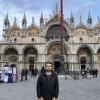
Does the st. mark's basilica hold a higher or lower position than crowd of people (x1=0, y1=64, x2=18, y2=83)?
higher

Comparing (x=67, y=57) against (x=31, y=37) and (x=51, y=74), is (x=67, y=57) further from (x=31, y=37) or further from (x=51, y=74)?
(x=51, y=74)

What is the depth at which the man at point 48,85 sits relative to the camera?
296 inches

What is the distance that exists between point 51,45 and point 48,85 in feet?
180

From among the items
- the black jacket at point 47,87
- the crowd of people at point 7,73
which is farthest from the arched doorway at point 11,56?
the black jacket at point 47,87

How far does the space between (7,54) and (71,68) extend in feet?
46.8

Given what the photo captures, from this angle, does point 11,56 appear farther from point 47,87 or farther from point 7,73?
point 47,87

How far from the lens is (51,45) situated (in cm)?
6238

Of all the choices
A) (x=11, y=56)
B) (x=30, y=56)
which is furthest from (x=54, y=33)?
(x=11, y=56)

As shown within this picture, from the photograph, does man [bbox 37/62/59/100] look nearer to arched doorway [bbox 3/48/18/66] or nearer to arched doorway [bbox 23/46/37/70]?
arched doorway [bbox 23/46/37/70]

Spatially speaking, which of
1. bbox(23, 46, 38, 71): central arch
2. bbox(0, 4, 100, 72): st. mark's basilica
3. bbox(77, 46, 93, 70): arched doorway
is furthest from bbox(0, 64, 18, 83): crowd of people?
bbox(77, 46, 93, 70): arched doorway

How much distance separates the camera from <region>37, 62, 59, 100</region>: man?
7.51m

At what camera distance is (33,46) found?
62.2 m

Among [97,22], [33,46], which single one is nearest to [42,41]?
[33,46]

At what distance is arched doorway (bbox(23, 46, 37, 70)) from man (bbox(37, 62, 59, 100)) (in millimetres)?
55516
